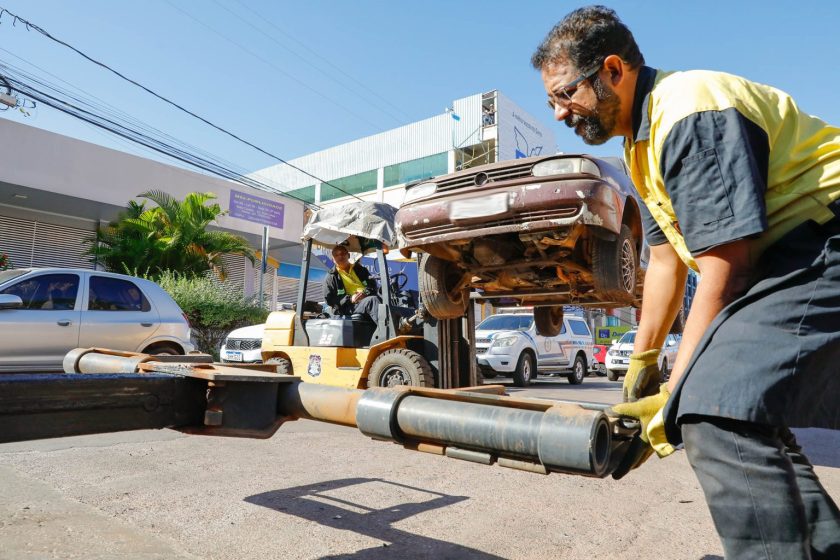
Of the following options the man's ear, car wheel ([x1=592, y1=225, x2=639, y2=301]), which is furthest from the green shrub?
Answer: the man's ear

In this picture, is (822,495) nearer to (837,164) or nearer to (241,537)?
(837,164)

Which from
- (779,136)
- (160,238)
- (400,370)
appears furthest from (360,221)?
(160,238)

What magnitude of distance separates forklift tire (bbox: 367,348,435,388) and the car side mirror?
4.07 metres

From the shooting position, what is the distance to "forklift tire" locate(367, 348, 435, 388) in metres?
6.07

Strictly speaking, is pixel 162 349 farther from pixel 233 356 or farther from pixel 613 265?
pixel 613 265

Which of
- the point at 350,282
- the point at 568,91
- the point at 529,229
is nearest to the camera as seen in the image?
the point at 568,91

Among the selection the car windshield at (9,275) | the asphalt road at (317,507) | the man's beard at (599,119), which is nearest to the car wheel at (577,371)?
the asphalt road at (317,507)

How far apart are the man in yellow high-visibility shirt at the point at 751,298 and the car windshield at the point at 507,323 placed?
1183 centimetres

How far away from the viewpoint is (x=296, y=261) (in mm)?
23016

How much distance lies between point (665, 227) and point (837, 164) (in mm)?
446

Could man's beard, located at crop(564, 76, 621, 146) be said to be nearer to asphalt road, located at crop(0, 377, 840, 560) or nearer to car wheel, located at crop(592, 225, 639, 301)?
asphalt road, located at crop(0, 377, 840, 560)

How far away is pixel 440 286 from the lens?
482 centimetres

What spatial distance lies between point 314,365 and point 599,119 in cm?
578

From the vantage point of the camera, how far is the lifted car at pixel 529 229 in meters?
3.94
